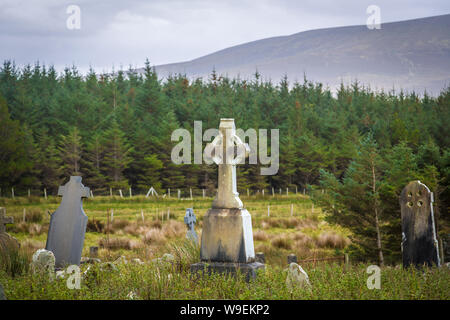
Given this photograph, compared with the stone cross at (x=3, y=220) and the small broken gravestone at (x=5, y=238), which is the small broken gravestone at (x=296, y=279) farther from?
the stone cross at (x=3, y=220)

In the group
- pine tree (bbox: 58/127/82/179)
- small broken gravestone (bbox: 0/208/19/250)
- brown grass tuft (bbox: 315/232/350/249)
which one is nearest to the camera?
small broken gravestone (bbox: 0/208/19/250)

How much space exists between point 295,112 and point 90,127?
25316 millimetres

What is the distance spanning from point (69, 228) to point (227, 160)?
3.21 meters

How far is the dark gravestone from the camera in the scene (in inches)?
346

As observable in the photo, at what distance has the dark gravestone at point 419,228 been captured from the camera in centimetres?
880

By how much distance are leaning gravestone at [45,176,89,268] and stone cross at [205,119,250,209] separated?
2.60 metres

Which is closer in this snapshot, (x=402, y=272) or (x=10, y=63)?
(x=402, y=272)

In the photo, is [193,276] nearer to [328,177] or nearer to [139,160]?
[328,177]

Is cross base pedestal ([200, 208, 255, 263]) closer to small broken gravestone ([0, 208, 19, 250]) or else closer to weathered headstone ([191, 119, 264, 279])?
weathered headstone ([191, 119, 264, 279])

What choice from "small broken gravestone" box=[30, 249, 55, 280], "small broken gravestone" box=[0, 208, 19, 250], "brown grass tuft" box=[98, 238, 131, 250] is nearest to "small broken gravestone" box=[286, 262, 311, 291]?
"small broken gravestone" box=[30, 249, 55, 280]

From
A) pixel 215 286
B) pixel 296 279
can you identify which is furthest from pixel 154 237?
pixel 296 279

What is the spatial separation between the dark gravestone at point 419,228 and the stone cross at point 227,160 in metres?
2.98

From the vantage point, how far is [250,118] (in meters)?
64.0
